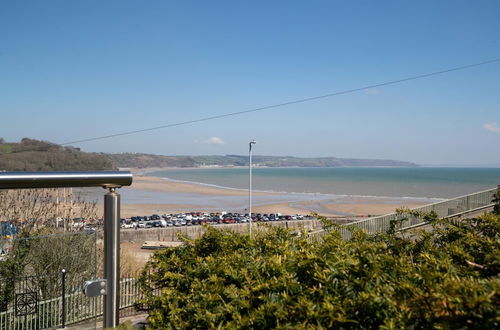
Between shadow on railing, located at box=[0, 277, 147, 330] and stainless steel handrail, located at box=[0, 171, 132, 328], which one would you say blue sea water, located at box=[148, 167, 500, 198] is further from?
stainless steel handrail, located at box=[0, 171, 132, 328]

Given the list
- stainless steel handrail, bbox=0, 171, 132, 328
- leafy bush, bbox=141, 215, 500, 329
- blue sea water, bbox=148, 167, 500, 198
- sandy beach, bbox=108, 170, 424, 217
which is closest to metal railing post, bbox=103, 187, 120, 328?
stainless steel handrail, bbox=0, 171, 132, 328

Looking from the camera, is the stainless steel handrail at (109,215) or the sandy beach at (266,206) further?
the sandy beach at (266,206)

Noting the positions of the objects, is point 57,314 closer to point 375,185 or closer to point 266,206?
point 266,206

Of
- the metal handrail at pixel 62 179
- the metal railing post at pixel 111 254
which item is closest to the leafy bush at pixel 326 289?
the metal railing post at pixel 111 254

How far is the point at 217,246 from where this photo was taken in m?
3.03

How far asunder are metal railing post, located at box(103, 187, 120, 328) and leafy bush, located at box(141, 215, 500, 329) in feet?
0.76

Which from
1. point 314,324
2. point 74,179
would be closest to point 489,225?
point 314,324

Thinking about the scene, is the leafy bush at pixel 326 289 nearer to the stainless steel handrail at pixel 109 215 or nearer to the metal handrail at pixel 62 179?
the stainless steel handrail at pixel 109 215

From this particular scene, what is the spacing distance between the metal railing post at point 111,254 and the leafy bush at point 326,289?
0.23 meters

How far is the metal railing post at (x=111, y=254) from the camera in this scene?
2.07m

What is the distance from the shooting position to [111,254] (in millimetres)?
2076

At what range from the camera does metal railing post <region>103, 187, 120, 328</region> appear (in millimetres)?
2068

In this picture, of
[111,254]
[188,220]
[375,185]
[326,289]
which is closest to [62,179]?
[111,254]

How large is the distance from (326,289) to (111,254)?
112 centimetres
